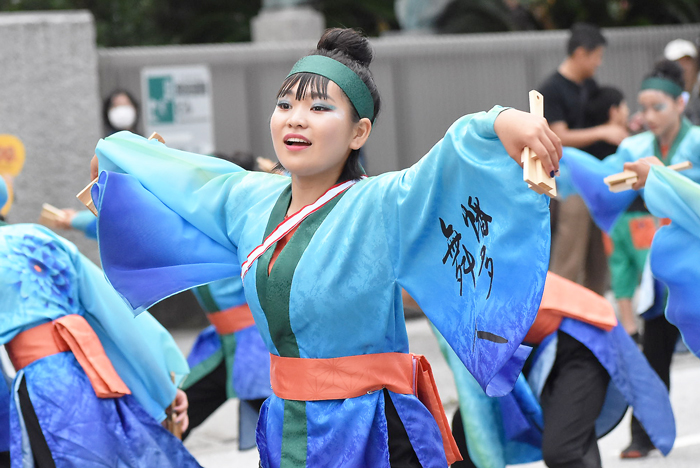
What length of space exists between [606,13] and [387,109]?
5002mm

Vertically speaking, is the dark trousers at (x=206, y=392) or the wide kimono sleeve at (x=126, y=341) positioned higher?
the wide kimono sleeve at (x=126, y=341)

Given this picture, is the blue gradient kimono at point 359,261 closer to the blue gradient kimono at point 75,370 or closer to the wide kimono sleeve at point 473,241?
the wide kimono sleeve at point 473,241

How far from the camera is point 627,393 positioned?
140 inches

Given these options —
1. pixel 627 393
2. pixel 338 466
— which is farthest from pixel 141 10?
pixel 338 466

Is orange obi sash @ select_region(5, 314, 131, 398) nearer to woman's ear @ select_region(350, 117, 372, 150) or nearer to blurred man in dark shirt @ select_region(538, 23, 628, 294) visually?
woman's ear @ select_region(350, 117, 372, 150)

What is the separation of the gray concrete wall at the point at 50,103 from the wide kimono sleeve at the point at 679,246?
4394 millimetres

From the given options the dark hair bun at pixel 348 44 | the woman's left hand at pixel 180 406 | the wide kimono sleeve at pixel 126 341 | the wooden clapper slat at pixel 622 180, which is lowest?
the woman's left hand at pixel 180 406

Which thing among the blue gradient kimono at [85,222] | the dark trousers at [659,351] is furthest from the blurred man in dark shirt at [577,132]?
the blue gradient kimono at [85,222]

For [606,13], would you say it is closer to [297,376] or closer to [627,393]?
[627,393]

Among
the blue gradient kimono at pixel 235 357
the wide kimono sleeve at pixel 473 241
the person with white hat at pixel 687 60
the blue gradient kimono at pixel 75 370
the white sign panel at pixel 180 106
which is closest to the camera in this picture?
the wide kimono sleeve at pixel 473 241

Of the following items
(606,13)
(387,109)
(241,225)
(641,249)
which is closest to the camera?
(241,225)

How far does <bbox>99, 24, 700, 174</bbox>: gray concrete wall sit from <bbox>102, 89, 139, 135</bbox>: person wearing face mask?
1002 mm

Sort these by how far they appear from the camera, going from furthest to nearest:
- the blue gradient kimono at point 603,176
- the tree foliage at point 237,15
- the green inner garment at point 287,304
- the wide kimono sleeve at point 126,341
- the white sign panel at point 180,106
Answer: the tree foliage at point 237,15 < the white sign panel at point 180,106 < the blue gradient kimono at point 603,176 < the wide kimono sleeve at point 126,341 < the green inner garment at point 287,304

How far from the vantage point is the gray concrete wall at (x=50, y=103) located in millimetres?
6680
